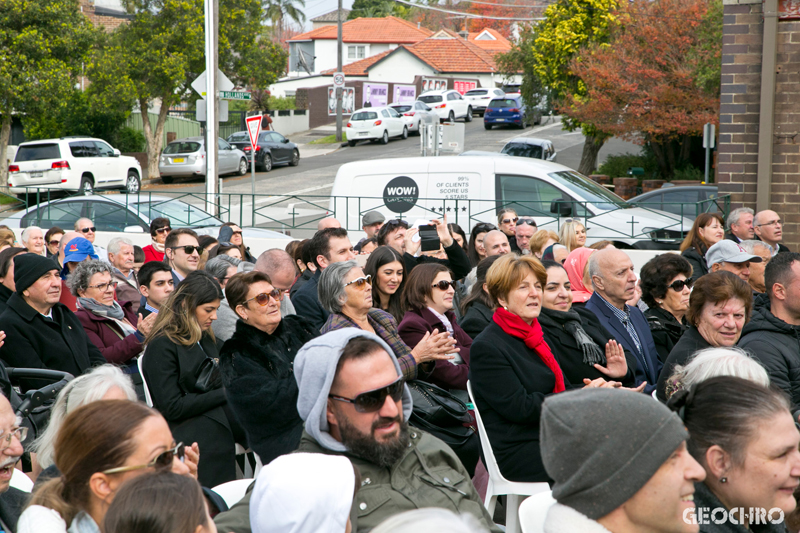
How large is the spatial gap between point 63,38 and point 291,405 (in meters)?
26.6

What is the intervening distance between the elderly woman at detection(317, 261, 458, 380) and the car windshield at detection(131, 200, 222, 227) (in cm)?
946

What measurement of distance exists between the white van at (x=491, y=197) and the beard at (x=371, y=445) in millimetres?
8849

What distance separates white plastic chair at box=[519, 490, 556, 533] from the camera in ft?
10.0

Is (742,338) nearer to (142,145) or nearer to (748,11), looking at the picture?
(748,11)

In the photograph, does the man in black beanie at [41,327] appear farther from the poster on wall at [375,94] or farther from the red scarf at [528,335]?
the poster on wall at [375,94]

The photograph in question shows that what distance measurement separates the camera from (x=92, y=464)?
261 centimetres

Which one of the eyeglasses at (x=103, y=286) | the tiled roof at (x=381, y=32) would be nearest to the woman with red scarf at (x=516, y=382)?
the eyeglasses at (x=103, y=286)

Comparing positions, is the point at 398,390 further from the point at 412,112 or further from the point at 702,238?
the point at 412,112

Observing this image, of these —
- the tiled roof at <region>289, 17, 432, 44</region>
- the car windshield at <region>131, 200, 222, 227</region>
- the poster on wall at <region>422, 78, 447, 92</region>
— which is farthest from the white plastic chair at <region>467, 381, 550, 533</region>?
the tiled roof at <region>289, 17, 432, 44</region>

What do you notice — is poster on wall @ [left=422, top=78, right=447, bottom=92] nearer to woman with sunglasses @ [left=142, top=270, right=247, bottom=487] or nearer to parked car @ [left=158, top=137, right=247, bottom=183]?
parked car @ [left=158, top=137, right=247, bottom=183]

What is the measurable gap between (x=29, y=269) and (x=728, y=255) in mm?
5265

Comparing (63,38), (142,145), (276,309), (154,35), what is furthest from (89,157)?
(276,309)

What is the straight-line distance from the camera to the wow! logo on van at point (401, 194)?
12914mm

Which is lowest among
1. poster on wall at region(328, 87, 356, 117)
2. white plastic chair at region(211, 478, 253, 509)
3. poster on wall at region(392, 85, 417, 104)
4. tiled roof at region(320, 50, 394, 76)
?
white plastic chair at region(211, 478, 253, 509)
